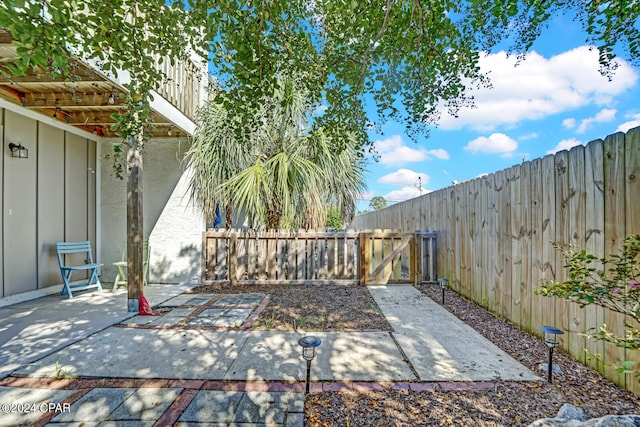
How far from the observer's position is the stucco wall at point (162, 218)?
5.29 m

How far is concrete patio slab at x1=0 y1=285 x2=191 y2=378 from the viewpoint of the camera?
2.60 m

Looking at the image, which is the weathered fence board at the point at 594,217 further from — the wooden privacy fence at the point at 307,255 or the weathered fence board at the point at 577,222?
the wooden privacy fence at the point at 307,255

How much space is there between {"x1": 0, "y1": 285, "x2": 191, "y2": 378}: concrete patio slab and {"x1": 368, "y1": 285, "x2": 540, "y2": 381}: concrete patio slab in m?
3.11

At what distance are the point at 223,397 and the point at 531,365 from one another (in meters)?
2.29

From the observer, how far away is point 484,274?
3.72 metres

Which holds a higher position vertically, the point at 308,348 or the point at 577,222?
the point at 577,222

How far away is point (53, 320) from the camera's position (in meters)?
3.38

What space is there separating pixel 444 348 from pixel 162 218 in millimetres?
4890

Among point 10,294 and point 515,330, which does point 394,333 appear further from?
point 10,294

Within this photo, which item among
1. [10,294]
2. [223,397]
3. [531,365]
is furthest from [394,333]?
[10,294]

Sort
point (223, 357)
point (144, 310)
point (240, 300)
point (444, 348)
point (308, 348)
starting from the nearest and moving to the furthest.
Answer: point (308, 348)
point (223, 357)
point (444, 348)
point (144, 310)
point (240, 300)

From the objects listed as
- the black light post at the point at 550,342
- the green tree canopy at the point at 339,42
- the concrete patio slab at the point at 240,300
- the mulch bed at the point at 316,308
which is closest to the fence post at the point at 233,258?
the mulch bed at the point at 316,308

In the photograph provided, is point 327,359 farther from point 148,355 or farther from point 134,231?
point 134,231

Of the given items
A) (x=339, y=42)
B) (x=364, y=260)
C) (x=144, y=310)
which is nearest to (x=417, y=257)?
(x=364, y=260)
